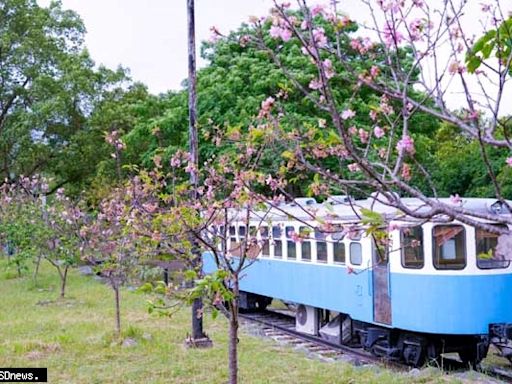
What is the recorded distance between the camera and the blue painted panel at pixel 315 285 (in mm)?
9312

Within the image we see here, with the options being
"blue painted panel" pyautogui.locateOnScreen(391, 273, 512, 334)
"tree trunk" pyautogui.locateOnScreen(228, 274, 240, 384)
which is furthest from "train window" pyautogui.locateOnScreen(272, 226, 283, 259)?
"tree trunk" pyautogui.locateOnScreen(228, 274, 240, 384)

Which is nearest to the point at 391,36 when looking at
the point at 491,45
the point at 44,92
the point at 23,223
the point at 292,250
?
the point at 491,45

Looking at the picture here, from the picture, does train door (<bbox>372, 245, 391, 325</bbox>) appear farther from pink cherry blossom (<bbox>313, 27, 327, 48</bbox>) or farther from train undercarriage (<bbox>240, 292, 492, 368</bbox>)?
pink cherry blossom (<bbox>313, 27, 327, 48</bbox>)

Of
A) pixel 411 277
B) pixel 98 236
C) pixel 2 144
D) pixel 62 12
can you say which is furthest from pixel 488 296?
pixel 62 12

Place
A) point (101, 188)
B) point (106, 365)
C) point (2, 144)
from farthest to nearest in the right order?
point (2, 144) → point (101, 188) → point (106, 365)

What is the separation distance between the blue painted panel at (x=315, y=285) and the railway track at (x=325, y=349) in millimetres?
567

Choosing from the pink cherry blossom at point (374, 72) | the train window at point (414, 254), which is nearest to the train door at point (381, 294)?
the train window at point (414, 254)

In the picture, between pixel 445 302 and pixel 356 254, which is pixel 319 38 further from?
pixel 356 254

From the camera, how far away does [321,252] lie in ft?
34.7

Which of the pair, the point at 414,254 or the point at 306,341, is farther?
the point at 306,341

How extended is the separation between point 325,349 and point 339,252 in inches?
58.2

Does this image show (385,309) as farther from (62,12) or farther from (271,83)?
(62,12)

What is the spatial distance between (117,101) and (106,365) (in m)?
19.7

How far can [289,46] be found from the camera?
1664cm
